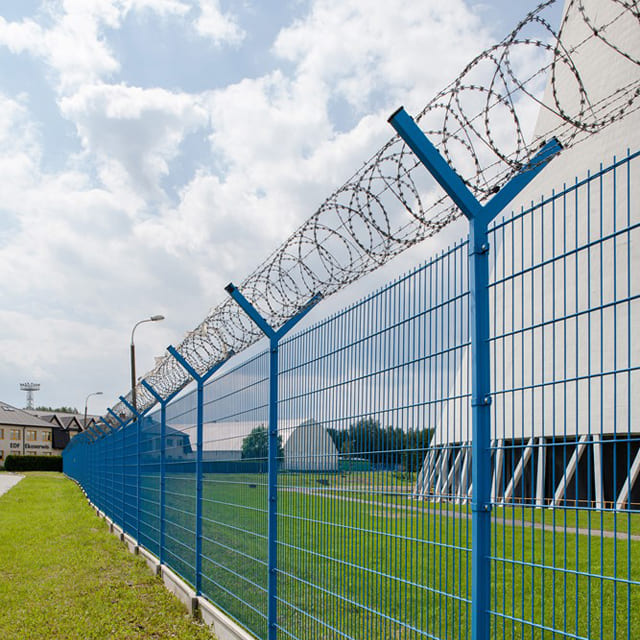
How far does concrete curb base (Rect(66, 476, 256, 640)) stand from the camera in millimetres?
6368

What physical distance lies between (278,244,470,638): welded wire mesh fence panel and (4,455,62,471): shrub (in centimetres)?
6568

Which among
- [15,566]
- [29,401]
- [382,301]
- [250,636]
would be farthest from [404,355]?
[29,401]

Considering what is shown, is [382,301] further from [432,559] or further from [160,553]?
[160,553]

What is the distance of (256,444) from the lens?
6.09 meters

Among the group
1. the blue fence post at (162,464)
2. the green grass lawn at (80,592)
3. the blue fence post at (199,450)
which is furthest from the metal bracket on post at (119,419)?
the blue fence post at (199,450)

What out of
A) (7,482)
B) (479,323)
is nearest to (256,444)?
(479,323)

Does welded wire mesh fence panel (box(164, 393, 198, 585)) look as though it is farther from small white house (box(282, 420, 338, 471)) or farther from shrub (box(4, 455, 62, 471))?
shrub (box(4, 455, 62, 471))

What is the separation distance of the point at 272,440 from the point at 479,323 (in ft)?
9.40

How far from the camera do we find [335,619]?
4.31 m

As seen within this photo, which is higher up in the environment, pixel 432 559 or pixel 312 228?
pixel 312 228

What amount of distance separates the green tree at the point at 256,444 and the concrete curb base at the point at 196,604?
1412 mm

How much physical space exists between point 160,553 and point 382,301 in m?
7.14

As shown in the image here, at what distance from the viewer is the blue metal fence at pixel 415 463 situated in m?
2.71

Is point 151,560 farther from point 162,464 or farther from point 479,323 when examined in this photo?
point 479,323
